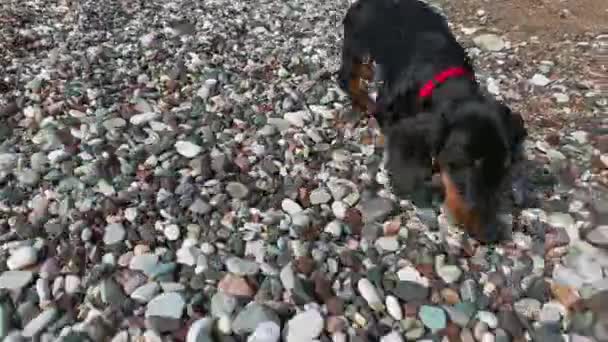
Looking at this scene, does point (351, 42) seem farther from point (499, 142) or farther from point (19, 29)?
point (19, 29)

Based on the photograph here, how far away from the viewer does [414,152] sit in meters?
3.95

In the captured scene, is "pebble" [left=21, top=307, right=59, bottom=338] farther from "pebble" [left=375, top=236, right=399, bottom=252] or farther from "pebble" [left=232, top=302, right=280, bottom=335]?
"pebble" [left=375, top=236, right=399, bottom=252]

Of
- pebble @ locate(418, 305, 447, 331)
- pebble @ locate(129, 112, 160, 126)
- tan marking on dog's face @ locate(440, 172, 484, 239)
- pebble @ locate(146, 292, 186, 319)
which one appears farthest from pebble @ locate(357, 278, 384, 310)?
pebble @ locate(129, 112, 160, 126)

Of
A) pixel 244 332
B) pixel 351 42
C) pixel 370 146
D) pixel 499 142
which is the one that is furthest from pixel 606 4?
pixel 244 332

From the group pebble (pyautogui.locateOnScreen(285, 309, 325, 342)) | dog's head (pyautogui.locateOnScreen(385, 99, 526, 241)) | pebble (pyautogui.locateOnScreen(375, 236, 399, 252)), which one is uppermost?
dog's head (pyautogui.locateOnScreen(385, 99, 526, 241))

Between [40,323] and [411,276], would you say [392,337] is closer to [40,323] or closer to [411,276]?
[411,276]

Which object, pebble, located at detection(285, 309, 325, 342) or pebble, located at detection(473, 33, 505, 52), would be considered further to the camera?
pebble, located at detection(473, 33, 505, 52)

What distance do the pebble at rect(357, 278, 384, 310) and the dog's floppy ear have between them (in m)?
0.77

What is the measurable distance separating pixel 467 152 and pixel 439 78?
31.3 inches

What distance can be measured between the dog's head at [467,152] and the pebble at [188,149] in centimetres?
149

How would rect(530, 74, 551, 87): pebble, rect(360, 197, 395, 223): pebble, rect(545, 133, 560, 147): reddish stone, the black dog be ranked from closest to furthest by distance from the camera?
the black dog, rect(360, 197, 395, 223): pebble, rect(545, 133, 560, 147): reddish stone, rect(530, 74, 551, 87): pebble

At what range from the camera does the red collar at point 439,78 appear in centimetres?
416

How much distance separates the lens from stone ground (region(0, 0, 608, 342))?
3424mm

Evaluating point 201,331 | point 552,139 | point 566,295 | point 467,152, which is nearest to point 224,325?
point 201,331
